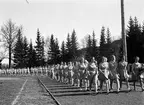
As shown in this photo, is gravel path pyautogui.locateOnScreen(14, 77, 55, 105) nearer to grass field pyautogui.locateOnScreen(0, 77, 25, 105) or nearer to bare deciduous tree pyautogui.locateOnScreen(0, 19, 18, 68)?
grass field pyautogui.locateOnScreen(0, 77, 25, 105)

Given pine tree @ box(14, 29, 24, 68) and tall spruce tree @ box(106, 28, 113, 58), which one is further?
tall spruce tree @ box(106, 28, 113, 58)

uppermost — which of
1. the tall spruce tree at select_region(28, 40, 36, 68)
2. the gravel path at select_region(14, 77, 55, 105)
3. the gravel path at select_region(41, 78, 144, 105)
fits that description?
the tall spruce tree at select_region(28, 40, 36, 68)

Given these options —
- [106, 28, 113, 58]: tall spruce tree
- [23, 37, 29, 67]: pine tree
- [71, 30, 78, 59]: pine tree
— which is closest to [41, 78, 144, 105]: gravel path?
[106, 28, 113, 58]: tall spruce tree

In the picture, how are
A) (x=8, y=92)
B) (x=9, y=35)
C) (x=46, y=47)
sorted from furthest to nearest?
(x=46, y=47) → (x=9, y=35) → (x=8, y=92)

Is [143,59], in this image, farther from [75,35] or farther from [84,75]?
[75,35]

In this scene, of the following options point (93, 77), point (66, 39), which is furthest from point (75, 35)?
point (93, 77)

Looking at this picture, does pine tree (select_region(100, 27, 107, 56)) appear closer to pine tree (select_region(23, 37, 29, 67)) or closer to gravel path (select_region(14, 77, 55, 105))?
pine tree (select_region(23, 37, 29, 67))

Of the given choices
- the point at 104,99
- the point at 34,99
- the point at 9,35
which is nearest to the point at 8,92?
the point at 34,99

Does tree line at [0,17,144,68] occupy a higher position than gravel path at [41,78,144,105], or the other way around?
tree line at [0,17,144,68]

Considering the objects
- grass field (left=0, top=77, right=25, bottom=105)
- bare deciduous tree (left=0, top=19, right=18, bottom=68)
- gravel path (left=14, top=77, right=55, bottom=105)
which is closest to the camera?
gravel path (left=14, top=77, right=55, bottom=105)

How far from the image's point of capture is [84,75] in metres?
18.2

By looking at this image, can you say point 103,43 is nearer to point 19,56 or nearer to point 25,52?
point 25,52

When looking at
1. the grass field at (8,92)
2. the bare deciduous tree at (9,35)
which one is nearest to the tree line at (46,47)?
the bare deciduous tree at (9,35)

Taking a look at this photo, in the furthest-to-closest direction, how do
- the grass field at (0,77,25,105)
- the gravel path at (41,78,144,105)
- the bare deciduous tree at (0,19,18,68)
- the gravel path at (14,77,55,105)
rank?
the bare deciduous tree at (0,19,18,68) → the grass field at (0,77,25,105) → the gravel path at (14,77,55,105) → the gravel path at (41,78,144,105)
